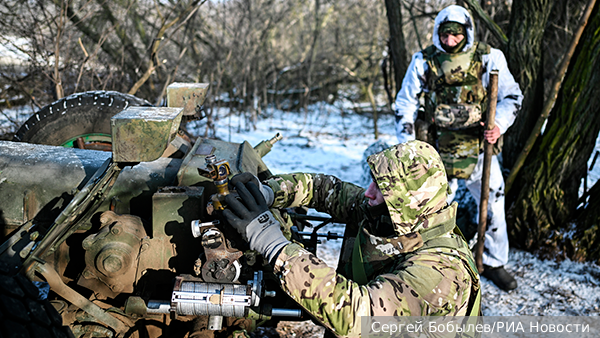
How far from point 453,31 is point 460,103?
0.61 m

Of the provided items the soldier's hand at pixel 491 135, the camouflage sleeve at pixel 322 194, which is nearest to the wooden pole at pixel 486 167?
the soldier's hand at pixel 491 135

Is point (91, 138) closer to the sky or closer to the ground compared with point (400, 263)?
closer to the sky

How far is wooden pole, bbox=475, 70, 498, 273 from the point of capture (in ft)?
12.3

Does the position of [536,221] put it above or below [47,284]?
below

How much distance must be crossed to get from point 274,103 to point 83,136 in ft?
27.2

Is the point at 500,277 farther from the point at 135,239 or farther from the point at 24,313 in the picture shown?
the point at 24,313

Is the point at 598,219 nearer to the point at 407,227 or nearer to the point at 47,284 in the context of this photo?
the point at 407,227

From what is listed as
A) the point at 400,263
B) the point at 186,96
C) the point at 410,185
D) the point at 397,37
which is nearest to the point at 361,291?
the point at 400,263

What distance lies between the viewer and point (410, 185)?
2.09m

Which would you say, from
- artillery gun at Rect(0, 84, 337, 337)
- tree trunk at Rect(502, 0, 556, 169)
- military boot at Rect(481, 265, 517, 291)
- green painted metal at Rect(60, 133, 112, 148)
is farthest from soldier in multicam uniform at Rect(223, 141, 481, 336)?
tree trunk at Rect(502, 0, 556, 169)

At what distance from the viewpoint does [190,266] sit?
2.35 metres

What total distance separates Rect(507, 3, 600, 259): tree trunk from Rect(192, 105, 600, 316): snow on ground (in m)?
0.22

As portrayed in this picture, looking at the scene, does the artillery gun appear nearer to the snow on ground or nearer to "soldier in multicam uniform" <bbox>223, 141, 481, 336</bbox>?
"soldier in multicam uniform" <bbox>223, 141, 481, 336</bbox>

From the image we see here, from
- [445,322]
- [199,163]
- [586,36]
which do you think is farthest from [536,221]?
[199,163]
